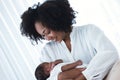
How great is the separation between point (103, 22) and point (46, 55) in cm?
80

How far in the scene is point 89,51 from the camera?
193 cm

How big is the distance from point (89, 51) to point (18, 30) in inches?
47.9

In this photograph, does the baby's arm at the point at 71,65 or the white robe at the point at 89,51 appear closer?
the white robe at the point at 89,51

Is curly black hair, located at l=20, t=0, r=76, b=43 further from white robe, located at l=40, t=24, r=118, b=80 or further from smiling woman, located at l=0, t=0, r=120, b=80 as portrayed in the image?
smiling woman, located at l=0, t=0, r=120, b=80

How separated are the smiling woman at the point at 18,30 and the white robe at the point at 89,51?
26.2 inches

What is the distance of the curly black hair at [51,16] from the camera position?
1.90 metres

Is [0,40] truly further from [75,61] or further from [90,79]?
[90,79]

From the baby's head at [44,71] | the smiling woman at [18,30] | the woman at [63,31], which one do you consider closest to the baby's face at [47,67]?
the baby's head at [44,71]

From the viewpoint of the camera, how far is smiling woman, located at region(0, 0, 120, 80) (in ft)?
8.38

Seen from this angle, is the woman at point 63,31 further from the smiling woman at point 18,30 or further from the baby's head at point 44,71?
the smiling woman at point 18,30

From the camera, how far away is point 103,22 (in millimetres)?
2566

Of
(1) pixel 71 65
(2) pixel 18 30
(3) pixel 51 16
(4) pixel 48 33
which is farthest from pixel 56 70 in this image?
(2) pixel 18 30

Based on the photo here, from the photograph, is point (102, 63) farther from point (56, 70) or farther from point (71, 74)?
point (56, 70)

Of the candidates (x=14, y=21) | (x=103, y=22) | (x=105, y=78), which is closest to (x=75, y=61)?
(x=105, y=78)
